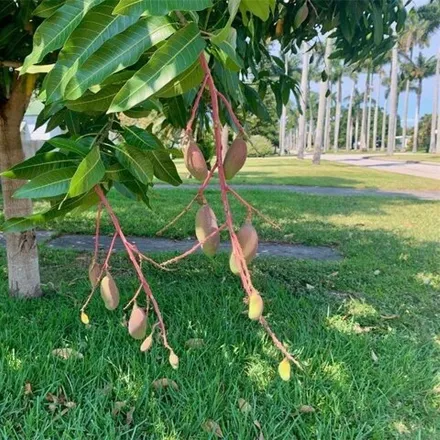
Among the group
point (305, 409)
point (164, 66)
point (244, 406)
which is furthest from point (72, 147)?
point (305, 409)

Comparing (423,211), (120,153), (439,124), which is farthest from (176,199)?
(439,124)

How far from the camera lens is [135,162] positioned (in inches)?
37.9

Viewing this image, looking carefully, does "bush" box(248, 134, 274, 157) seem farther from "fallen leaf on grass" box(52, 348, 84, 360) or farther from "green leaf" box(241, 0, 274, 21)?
"fallen leaf on grass" box(52, 348, 84, 360)

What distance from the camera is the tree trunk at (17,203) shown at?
2494 mm

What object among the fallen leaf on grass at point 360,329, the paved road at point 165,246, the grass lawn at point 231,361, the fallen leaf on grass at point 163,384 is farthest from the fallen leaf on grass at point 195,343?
the paved road at point 165,246

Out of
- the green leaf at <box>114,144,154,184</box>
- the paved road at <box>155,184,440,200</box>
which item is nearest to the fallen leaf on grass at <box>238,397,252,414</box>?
the green leaf at <box>114,144,154,184</box>

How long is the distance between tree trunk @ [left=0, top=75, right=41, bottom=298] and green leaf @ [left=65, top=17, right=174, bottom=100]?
5.89ft

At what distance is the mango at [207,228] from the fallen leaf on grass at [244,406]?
3.86 feet

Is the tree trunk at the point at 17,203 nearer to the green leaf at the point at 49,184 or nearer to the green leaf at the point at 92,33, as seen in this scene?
the green leaf at the point at 49,184

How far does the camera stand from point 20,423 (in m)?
1.62

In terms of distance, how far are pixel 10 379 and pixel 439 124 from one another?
48.2 m

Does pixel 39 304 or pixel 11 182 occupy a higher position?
pixel 11 182

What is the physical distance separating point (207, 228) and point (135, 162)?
1.08 feet

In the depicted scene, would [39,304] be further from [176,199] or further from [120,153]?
[176,199]
